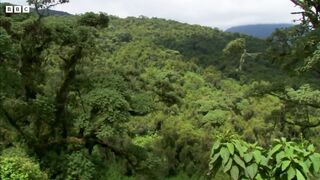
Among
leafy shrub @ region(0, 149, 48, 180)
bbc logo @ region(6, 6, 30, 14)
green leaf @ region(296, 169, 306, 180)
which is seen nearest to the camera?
green leaf @ region(296, 169, 306, 180)

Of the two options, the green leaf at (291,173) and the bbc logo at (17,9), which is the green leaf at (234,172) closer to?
the green leaf at (291,173)

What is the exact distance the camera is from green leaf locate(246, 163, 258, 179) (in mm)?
3682

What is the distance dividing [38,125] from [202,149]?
12684 mm

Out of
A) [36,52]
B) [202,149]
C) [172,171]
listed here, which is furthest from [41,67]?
[202,149]

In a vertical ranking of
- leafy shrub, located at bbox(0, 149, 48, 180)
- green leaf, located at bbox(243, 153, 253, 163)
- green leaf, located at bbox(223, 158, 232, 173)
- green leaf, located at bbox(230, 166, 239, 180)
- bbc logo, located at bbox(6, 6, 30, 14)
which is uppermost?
bbc logo, located at bbox(6, 6, 30, 14)

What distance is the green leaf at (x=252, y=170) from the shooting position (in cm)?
368

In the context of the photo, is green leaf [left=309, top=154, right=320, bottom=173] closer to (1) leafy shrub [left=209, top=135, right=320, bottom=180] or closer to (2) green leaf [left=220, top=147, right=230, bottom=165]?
(1) leafy shrub [left=209, top=135, right=320, bottom=180]

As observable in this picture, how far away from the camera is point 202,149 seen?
87.2 feet

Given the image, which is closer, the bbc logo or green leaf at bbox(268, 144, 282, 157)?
green leaf at bbox(268, 144, 282, 157)

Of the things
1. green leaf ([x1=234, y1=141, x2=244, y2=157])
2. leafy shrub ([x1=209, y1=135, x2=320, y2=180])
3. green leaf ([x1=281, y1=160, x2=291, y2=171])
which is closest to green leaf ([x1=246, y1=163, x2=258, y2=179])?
leafy shrub ([x1=209, y1=135, x2=320, y2=180])

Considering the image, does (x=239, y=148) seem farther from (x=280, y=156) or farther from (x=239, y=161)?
(x=280, y=156)

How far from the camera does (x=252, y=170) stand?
3.70 metres

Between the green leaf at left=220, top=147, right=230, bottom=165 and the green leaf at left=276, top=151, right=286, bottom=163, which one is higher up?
the green leaf at left=276, top=151, right=286, bottom=163

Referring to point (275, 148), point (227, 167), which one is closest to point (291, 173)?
point (275, 148)
